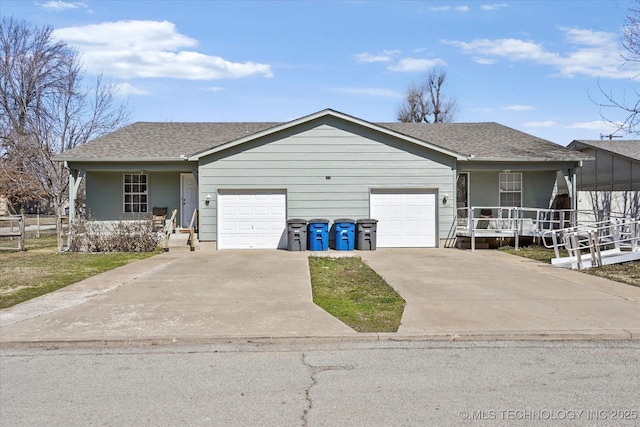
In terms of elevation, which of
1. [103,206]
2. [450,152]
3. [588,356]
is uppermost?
[450,152]

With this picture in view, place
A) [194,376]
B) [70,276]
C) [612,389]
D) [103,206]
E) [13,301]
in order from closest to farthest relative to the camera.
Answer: [612,389] → [194,376] → [13,301] → [70,276] → [103,206]

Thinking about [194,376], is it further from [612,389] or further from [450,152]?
[450,152]

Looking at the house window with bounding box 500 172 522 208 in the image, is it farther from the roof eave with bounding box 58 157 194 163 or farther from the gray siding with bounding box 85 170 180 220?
the gray siding with bounding box 85 170 180 220

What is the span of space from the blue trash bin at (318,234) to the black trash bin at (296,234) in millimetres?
234

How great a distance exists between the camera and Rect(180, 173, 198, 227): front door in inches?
817

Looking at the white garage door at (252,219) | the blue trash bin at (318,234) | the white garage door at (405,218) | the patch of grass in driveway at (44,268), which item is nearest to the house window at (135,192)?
the patch of grass in driveway at (44,268)

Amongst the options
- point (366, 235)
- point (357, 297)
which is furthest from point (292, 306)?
point (366, 235)

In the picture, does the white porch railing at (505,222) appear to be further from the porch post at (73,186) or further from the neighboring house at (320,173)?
the porch post at (73,186)

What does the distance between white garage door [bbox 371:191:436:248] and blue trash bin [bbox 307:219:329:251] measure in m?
2.07

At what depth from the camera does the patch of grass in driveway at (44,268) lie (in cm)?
1020

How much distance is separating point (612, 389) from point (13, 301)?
885 centimetres

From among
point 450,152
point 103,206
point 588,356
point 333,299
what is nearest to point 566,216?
point 450,152

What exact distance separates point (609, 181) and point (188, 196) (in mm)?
18531

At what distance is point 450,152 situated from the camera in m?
18.8
